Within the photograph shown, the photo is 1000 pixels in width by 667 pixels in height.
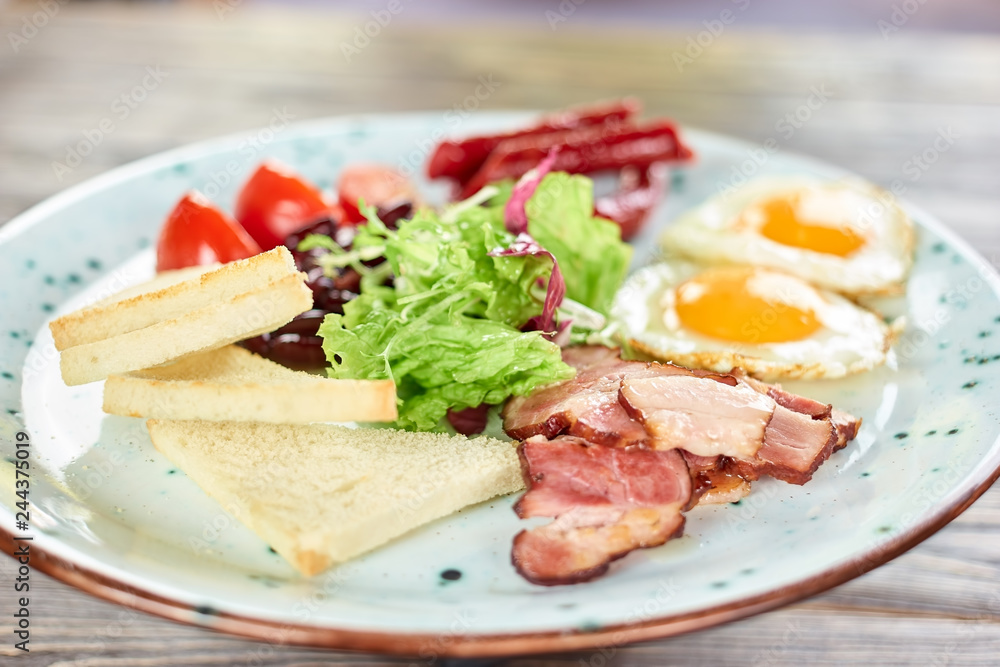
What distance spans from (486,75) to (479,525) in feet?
15.3

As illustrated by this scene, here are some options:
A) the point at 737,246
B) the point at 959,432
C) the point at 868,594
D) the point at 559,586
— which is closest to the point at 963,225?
Answer: the point at 737,246

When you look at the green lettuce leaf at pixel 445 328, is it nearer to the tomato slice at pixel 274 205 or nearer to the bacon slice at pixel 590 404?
the bacon slice at pixel 590 404

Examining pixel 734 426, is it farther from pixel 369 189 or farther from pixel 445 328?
pixel 369 189

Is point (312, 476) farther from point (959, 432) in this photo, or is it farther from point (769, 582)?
point (959, 432)

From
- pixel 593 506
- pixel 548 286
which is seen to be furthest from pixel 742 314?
pixel 593 506

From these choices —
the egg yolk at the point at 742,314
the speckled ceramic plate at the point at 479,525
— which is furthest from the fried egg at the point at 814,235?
the egg yolk at the point at 742,314

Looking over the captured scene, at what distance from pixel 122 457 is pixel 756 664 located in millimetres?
2003

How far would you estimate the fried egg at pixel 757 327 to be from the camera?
10.3ft

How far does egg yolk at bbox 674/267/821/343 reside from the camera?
3.28 m

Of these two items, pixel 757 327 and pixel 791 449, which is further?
pixel 757 327

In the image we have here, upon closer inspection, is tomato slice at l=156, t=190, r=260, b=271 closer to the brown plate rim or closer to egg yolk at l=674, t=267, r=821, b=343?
the brown plate rim

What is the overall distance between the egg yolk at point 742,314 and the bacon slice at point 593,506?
3.32 ft

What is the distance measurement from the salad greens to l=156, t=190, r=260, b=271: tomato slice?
18.7 inches

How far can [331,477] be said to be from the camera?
2490mm
